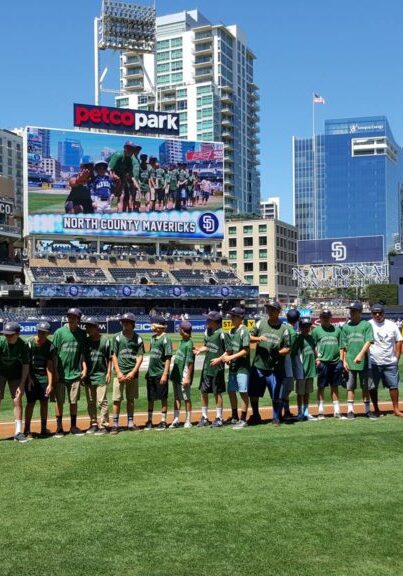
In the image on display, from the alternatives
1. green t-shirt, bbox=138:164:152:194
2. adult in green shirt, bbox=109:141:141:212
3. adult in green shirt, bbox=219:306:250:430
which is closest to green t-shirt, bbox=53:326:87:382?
adult in green shirt, bbox=219:306:250:430

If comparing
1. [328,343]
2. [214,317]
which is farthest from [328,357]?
[214,317]

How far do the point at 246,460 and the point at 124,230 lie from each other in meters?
60.3

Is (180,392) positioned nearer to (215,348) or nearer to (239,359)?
(215,348)

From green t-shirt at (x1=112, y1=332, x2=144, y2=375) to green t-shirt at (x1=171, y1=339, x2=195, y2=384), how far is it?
0.73m

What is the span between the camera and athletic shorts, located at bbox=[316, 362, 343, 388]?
11.1 metres

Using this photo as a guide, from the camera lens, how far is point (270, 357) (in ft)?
33.8

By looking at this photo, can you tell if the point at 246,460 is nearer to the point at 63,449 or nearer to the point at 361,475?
the point at 361,475

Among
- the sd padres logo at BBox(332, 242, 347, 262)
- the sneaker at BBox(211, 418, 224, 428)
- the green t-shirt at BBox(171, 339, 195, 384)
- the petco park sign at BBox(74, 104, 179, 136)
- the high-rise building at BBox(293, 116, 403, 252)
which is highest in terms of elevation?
the high-rise building at BBox(293, 116, 403, 252)

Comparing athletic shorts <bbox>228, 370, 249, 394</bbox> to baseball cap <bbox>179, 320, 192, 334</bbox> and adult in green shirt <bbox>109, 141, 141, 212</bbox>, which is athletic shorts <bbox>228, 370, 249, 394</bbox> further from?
adult in green shirt <bbox>109, 141, 141, 212</bbox>

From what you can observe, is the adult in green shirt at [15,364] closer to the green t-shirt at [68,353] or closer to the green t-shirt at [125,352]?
the green t-shirt at [68,353]

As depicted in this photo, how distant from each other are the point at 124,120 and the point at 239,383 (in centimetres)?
6426

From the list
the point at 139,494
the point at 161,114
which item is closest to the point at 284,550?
the point at 139,494

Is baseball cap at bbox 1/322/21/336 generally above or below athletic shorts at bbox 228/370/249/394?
above

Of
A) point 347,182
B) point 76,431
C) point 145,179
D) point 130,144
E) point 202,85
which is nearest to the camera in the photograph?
point 76,431
